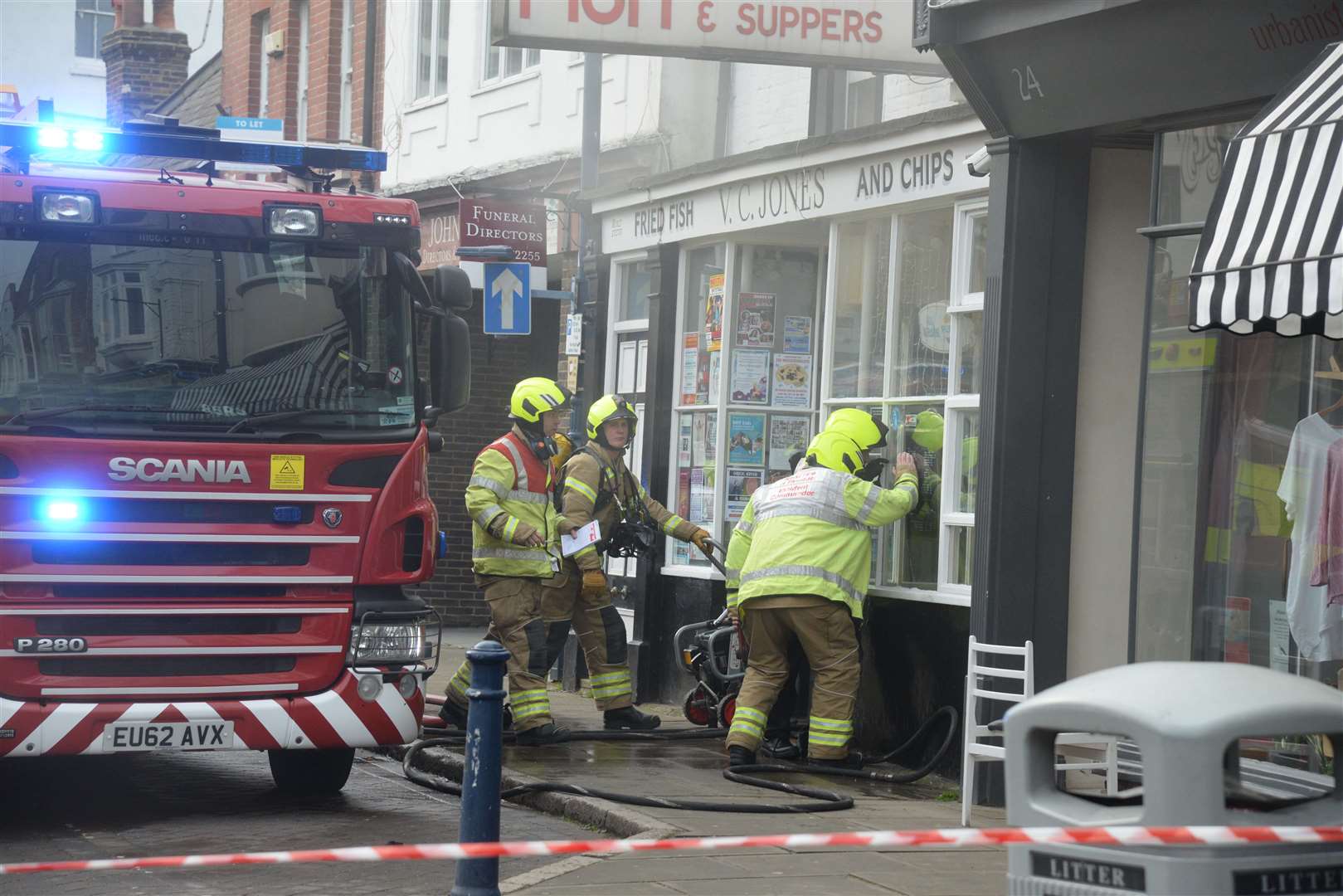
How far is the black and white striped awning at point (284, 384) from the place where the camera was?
823cm

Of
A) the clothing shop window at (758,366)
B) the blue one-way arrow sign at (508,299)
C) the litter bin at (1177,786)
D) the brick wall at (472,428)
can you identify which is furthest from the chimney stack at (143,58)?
the litter bin at (1177,786)

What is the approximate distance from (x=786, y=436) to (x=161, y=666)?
5.13 m

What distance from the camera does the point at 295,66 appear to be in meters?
21.8

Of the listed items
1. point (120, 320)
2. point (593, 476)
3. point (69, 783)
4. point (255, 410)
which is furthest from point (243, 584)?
point (593, 476)

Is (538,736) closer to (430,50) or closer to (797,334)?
(797,334)

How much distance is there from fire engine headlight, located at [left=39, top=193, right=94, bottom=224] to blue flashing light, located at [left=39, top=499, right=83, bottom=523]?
1243 mm

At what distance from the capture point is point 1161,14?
788cm

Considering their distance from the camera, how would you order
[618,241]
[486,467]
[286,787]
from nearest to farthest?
[286,787] < [486,467] < [618,241]

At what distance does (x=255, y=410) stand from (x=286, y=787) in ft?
6.79

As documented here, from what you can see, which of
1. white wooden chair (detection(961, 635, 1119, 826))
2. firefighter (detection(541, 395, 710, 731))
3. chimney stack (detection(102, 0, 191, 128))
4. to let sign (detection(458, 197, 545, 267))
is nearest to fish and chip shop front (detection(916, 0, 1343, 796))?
white wooden chair (detection(961, 635, 1119, 826))

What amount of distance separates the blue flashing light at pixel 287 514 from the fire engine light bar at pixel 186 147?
1.61 meters

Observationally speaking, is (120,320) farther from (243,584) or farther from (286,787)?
(286,787)

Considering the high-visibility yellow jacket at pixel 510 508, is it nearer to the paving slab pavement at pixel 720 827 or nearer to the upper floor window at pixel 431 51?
the paving slab pavement at pixel 720 827

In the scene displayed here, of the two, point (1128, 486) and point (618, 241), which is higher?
point (618, 241)
